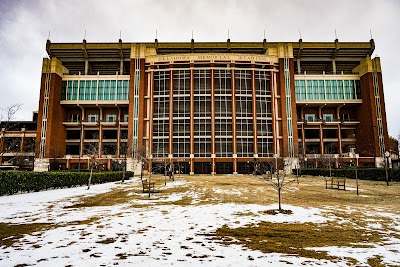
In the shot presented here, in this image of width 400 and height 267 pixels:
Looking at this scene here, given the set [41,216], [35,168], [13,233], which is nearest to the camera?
[13,233]

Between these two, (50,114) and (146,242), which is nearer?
(146,242)

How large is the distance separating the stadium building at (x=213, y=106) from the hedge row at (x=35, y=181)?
3143cm

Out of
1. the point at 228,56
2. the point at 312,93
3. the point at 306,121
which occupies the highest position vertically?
the point at 228,56

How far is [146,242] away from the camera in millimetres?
6848

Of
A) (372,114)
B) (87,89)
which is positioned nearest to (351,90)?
(372,114)

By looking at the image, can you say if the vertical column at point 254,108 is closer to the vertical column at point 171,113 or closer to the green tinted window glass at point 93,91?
the vertical column at point 171,113

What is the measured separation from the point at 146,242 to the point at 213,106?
53.1 meters

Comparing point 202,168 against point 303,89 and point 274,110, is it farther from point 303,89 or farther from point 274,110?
point 303,89

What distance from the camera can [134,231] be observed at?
8008 mm

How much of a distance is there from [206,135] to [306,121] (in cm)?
2528

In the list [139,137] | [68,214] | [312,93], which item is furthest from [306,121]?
[68,214]

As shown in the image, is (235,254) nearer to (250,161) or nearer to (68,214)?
(68,214)

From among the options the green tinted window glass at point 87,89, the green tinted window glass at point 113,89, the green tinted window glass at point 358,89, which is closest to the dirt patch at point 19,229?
the green tinted window glass at point 113,89

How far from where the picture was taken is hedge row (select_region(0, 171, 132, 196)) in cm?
1644
